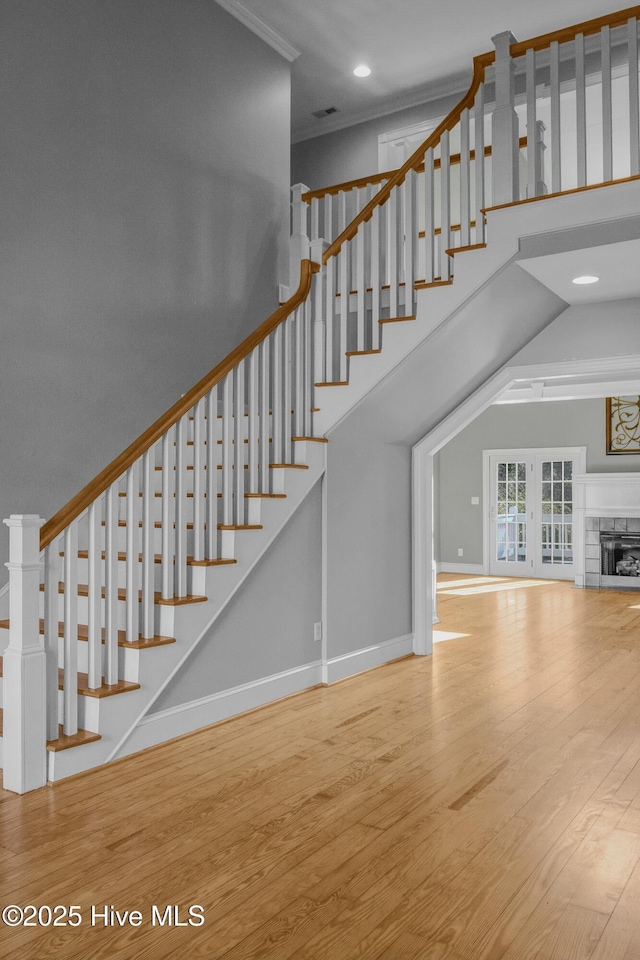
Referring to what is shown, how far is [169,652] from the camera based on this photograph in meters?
3.61

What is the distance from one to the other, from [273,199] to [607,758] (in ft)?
16.3

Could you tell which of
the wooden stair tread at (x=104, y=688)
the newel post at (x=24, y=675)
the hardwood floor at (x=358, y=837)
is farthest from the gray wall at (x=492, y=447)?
Answer: the newel post at (x=24, y=675)

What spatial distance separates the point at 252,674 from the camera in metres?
4.32

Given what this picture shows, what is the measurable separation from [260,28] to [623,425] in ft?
24.0

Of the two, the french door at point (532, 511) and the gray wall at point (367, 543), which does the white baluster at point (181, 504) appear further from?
the french door at point (532, 511)

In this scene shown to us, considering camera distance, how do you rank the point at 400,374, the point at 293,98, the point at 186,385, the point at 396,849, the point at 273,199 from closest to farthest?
the point at 396,849
the point at 400,374
the point at 186,385
the point at 273,199
the point at 293,98

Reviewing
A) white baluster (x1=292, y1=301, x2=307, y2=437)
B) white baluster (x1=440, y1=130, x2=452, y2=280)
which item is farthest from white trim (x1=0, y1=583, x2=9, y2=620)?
white baluster (x1=440, y1=130, x2=452, y2=280)

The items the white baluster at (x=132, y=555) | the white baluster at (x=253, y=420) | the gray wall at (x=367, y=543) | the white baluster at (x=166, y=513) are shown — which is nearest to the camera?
the white baluster at (x=132, y=555)

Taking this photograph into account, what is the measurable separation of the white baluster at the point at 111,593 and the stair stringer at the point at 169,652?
0.11 meters

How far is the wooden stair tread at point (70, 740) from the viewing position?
3.14 m

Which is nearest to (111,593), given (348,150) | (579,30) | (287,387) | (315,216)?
(287,387)

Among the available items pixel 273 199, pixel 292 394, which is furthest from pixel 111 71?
pixel 292 394

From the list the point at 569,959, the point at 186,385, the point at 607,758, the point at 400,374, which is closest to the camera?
the point at 569,959

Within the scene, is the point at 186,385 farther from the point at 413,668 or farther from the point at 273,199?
the point at 413,668
